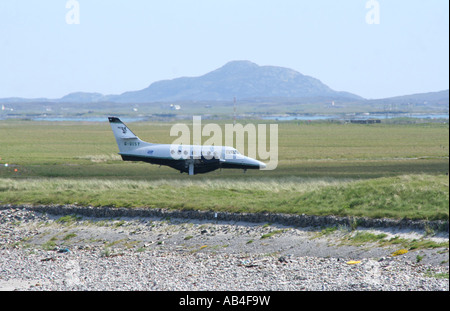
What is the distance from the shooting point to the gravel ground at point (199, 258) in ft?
92.5

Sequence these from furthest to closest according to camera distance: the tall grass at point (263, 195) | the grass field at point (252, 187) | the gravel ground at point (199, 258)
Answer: the grass field at point (252, 187), the tall grass at point (263, 195), the gravel ground at point (199, 258)

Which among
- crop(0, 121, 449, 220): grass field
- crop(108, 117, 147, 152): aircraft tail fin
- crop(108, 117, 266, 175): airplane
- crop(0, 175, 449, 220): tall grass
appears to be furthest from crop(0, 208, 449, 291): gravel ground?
crop(108, 117, 147, 152): aircraft tail fin

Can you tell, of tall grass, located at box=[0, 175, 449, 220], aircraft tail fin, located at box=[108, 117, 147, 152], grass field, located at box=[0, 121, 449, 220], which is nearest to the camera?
tall grass, located at box=[0, 175, 449, 220]

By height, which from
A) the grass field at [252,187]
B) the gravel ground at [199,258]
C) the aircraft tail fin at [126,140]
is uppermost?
the aircraft tail fin at [126,140]

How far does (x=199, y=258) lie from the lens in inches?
1319

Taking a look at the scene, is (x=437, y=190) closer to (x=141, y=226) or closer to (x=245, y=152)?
(x=141, y=226)

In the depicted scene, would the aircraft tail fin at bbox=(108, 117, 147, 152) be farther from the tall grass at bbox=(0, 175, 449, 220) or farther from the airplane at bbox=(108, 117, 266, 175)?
the tall grass at bbox=(0, 175, 449, 220)

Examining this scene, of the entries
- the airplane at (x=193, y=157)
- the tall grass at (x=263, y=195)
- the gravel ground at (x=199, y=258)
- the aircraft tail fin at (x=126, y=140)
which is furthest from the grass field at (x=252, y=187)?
the aircraft tail fin at (x=126, y=140)

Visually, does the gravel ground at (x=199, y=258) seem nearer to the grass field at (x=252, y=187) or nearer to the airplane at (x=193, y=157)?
the grass field at (x=252, y=187)

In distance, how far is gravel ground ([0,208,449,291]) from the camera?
92.5 feet

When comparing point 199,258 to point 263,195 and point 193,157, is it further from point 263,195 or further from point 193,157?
point 193,157
